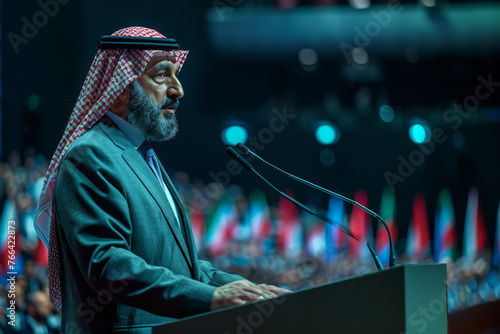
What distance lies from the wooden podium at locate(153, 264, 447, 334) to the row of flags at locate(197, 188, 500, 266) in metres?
4.64

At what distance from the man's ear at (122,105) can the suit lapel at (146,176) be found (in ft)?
0.23

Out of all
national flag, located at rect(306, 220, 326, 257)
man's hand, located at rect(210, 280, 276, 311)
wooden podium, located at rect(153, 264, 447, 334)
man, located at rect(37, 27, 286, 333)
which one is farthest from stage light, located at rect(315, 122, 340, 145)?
wooden podium, located at rect(153, 264, 447, 334)

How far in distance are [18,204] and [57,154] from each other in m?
2.74

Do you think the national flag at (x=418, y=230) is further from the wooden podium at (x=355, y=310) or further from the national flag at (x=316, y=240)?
the wooden podium at (x=355, y=310)

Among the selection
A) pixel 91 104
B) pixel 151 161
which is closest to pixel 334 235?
pixel 151 161

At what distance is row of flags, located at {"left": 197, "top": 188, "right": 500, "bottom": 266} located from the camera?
6.23 metres

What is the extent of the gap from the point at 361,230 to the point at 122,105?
5191 mm

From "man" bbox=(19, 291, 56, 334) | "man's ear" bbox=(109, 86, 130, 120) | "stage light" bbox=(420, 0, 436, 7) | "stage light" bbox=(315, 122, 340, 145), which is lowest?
"man" bbox=(19, 291, 56, 334)

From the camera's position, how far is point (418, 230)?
6.74m

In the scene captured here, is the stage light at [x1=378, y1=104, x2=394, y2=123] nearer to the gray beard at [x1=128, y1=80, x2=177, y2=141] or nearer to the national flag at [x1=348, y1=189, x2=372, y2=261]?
the national flag at [x1=348, y1=189, x2=372, y2=261]

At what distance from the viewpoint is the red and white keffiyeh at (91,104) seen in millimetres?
1829

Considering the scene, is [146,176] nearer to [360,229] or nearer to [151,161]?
[151,161]

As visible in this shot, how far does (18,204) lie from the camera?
4.38 metres

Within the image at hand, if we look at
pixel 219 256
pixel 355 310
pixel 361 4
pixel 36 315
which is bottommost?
pixel 36 315
